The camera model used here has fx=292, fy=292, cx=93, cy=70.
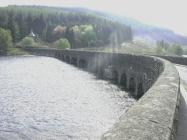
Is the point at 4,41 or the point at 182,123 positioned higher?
the point at 182,123

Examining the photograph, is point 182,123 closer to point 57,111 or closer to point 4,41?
point 57,111

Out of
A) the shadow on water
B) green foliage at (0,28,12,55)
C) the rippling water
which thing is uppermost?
the shadow on water

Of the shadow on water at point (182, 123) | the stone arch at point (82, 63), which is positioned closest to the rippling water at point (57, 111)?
the shadow on water at point (182, 123)

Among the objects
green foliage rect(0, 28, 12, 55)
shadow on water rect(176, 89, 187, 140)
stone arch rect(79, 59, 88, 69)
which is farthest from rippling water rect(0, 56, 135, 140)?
green foliage rect(0, 28, 12, 55)

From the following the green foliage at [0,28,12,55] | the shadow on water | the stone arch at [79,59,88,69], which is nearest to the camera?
the shadow on water

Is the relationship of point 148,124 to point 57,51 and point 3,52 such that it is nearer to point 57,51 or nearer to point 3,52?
point 57,51

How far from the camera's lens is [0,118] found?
2802 cm

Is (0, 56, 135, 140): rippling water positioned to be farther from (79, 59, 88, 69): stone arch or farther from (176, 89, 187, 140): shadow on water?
(79, 59, 88, 69): stone arch

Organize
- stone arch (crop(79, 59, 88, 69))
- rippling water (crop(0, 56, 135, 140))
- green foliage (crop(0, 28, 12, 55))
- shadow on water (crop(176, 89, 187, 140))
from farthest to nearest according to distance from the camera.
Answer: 1. green foliage (crop(0, 28, 12, 55))
2. stone arch (crop(79, 59, 88, 69))
3. rippling water (crop(0, 56, 135, 140))
4. shadow on water (crop(176, 89, 187, 140))

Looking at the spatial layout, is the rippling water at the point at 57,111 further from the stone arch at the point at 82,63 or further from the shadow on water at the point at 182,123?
the stone arch at the point at 82,63

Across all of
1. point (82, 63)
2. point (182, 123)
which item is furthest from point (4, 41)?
point (182, 123)

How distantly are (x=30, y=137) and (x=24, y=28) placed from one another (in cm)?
16964

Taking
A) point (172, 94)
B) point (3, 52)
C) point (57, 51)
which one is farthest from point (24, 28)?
point (172, 94)

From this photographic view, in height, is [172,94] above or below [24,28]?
above
